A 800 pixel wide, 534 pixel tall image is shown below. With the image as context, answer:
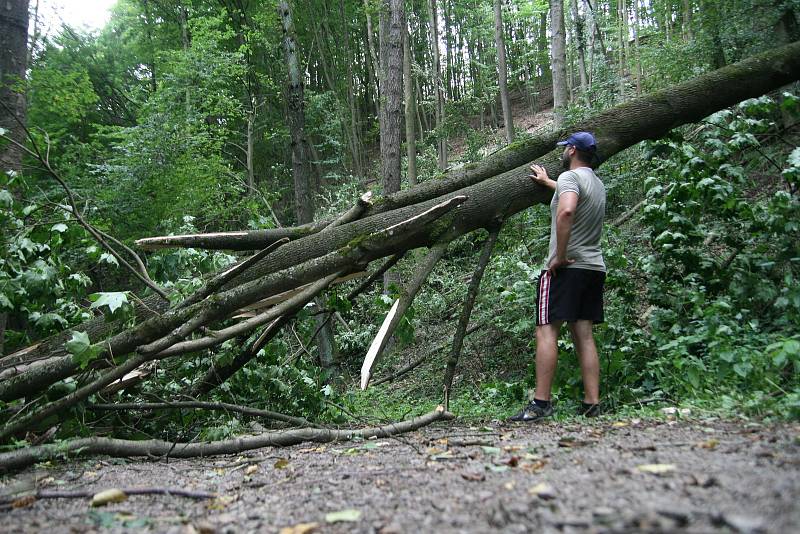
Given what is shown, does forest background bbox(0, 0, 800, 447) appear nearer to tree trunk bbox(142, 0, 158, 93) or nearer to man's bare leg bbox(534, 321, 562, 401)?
man's bare leg bbox(534, 321, 562, 401)

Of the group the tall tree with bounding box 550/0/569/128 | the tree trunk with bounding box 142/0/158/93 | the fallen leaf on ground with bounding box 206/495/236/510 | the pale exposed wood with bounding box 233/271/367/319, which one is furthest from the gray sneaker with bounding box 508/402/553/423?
the tree trunk with bounding box 142/0/158/93

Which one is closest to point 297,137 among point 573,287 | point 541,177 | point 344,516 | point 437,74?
point 541,177

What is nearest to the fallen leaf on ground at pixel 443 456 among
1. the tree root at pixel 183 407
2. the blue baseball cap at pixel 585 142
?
the tree root at pixel 183 407

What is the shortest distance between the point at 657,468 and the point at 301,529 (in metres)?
1.33

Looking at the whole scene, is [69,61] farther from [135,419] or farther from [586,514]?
[586,514]

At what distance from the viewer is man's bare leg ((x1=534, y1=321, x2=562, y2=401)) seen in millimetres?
3982

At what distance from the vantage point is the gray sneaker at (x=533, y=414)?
395 centimetres

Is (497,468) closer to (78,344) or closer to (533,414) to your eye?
(533,414)

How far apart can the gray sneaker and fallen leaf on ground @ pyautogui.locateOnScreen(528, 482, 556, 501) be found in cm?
197

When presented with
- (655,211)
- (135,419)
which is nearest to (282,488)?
(135,419)

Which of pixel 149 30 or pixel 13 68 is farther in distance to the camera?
→ pixel 149 30

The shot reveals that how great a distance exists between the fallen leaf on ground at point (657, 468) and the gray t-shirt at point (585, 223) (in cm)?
206

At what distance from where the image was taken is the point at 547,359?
398cm

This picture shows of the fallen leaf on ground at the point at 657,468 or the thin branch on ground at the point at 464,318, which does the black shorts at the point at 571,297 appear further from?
the fallen leaf on ground at the point at 657,468
